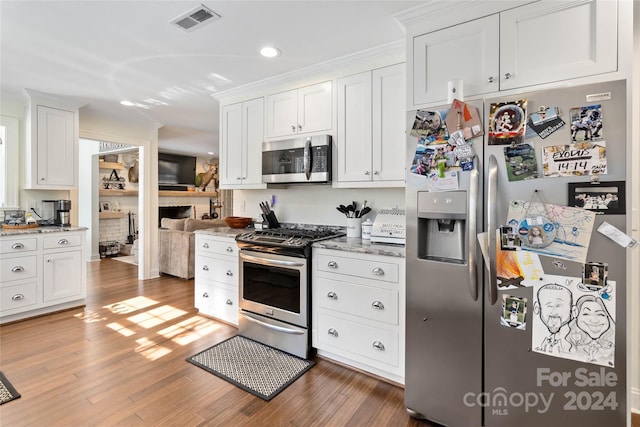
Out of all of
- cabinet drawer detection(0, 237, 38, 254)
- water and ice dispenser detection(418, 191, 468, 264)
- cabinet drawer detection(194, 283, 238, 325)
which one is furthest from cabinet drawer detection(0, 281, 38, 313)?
water and ice dispenser detection(418, 191, 468, 264)

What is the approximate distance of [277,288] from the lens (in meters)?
2.71

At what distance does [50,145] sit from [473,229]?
4.52 meters

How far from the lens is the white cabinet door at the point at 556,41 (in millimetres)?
1453

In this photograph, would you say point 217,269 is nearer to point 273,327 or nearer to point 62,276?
point 273,327

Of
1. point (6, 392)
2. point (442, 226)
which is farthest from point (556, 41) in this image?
point (6, 392)

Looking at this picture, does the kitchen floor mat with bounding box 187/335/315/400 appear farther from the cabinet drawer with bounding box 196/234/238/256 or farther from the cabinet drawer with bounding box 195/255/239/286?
the cabinet drawer with bounding box 196/234/238/256

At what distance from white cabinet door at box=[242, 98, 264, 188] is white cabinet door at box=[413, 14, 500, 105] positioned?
1.79m

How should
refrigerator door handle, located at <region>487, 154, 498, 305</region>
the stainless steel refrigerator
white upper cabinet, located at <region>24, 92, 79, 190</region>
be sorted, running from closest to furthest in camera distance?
the stainless steel refrigerator, refrigerator door handle, located at <region>487, 154, 498, 305</region>, white upper cabinet, located at <region>24, 92, 79, 190</region>

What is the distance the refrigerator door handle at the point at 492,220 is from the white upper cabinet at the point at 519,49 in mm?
467

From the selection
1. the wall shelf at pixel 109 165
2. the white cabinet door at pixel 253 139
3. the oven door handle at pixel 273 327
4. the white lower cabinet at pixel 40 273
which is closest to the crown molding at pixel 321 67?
the white cabinet door at pixel 253 139

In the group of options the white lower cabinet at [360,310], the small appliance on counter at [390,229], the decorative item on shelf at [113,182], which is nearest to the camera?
the white lower cabinet at [360,310]

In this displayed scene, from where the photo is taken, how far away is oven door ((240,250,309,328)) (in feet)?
8.38

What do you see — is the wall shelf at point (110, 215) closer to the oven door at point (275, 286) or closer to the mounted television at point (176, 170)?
the mounted television at point (176, 170)

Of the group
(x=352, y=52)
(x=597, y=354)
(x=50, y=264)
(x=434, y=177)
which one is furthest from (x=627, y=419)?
(x=50, y=264)
